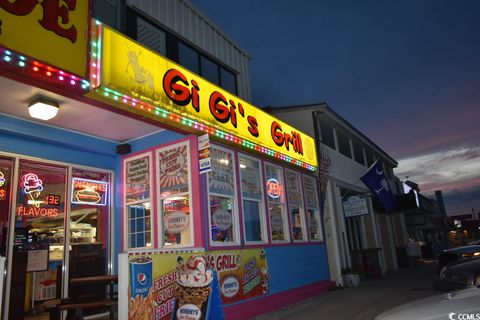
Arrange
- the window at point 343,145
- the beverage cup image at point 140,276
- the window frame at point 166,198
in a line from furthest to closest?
the window at point 343,145, the window frame at point 166,198, the beverage cup image at point 140,276

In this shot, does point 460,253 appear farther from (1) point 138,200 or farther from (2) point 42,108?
(2) point 42,108

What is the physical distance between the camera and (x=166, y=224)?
772 cm

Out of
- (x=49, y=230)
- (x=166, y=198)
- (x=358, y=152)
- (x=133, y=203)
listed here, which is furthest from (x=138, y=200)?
(x=358, y=152)

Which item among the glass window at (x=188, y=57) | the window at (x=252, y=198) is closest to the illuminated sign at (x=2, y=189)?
the window at (x=252, y=198)

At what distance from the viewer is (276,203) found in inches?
404

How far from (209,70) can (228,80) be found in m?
1.13

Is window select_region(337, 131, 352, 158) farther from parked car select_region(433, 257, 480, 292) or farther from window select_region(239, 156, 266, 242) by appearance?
parked car select_region(433, 257, 480, 292)

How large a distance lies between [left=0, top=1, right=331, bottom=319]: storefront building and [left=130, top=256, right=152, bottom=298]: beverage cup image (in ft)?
0.08

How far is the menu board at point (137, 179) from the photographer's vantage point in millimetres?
8273

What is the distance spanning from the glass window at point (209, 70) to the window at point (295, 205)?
3.84 metres

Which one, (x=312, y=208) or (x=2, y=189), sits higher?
(x=2, y=189)

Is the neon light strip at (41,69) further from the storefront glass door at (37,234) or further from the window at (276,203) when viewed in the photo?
the window at (276,203)

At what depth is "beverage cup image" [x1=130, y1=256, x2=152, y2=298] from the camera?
211 inches

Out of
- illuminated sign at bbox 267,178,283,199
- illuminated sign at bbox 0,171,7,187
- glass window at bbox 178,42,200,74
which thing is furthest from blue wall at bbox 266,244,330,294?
illuminated sign at bbox 0,171,7,187
